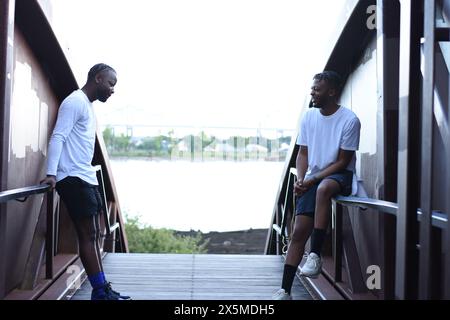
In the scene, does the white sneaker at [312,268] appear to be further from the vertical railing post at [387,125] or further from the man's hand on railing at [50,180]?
the man's hand on railing at [50,180]

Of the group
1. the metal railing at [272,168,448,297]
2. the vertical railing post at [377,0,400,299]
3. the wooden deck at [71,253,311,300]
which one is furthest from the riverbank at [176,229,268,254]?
the vertical railing post at [377,0,400,299]

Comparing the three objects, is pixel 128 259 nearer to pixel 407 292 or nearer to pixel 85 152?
pixel 85 152

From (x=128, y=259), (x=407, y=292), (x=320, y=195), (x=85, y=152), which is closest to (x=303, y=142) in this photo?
(x=320, y=195)

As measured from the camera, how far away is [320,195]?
3191 millimetres

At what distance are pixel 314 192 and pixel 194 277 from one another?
1369mm

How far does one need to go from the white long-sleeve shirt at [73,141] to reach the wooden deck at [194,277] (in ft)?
2.92

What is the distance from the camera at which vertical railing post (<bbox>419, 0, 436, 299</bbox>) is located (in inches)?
78.8

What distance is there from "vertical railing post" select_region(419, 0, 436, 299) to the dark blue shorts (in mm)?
1204

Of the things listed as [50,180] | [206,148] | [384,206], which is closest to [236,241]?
[206,148]

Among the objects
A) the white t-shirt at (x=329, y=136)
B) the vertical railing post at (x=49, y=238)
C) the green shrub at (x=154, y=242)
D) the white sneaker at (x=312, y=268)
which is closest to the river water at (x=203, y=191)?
the green shrub at (x=154, y=242)

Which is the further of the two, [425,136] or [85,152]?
[85,152]

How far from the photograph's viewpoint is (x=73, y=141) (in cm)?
312
